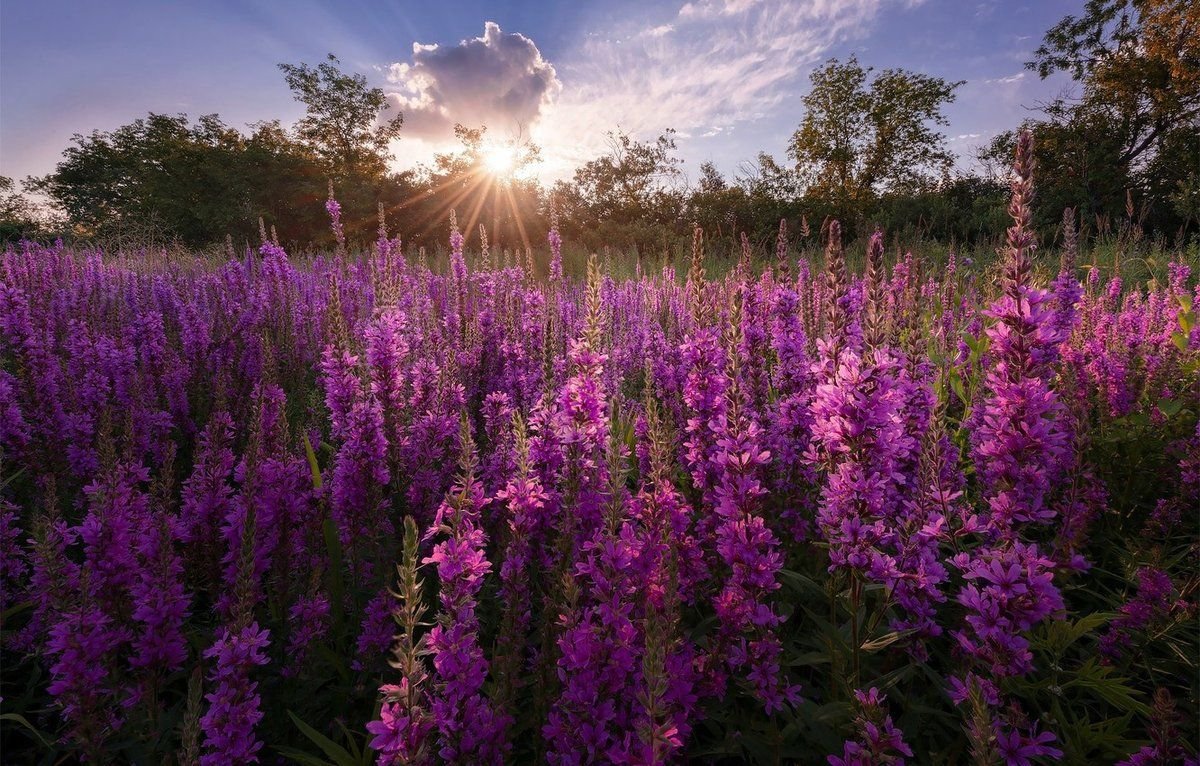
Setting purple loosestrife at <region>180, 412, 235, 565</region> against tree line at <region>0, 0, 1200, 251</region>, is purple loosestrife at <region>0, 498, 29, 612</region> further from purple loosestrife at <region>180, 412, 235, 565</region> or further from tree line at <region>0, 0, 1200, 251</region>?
tree line at <region>0, 0, 1200, 251</region>

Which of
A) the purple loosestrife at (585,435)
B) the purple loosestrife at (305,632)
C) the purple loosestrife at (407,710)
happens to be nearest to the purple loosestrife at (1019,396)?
the purple loosestrife at (585,435)

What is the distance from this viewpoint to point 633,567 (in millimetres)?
1693

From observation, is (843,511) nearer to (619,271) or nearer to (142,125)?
(619,271)

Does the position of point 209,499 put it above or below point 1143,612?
above

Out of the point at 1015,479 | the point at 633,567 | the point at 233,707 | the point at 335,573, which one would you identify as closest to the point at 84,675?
the point at 233,707

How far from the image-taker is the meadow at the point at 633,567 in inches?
56.9

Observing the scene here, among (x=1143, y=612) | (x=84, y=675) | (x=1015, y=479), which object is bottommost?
(x=1143, y=612)

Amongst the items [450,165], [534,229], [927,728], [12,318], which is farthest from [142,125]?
[927,728]

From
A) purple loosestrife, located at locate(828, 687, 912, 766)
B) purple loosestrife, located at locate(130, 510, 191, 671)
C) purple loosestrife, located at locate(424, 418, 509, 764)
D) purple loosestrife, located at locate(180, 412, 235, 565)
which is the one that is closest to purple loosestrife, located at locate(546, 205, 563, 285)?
purple loosestrife, located at locate(180, 412, 235, 565)

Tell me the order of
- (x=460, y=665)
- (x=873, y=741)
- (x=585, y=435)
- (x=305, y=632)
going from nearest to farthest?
(x=873, y=741)
(x=460, y=665)
(x=305, y=632)
(x=585, y=435)

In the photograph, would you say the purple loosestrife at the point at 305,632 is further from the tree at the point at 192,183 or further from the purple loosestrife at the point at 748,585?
the tree at the point at 192,183

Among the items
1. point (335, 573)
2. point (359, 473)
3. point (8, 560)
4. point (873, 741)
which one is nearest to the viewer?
point (873, 741)

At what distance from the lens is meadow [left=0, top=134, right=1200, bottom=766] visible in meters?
1.45

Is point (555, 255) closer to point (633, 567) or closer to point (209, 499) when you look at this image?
point (209, 499)
